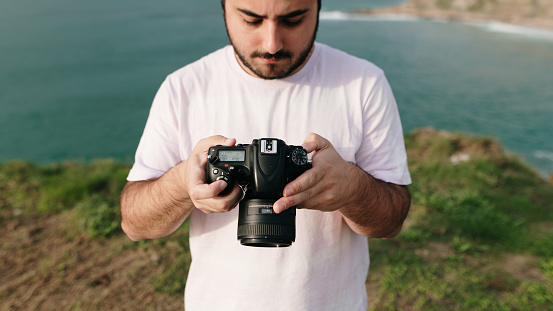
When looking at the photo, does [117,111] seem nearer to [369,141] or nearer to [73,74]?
[73,74]

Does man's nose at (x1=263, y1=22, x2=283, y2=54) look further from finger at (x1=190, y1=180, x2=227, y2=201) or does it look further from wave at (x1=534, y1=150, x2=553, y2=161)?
wave at (x1=534, y1=150, x2=553, y2=161)

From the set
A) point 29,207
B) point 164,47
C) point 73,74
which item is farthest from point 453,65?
point 29,207

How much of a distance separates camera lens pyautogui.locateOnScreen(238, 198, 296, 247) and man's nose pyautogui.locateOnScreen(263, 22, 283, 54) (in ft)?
1.79

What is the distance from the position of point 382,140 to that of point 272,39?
0.56 metres

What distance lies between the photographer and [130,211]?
155 centimetres

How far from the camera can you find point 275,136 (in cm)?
154

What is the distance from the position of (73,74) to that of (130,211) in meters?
27.0

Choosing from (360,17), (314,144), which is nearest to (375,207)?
(314,144)

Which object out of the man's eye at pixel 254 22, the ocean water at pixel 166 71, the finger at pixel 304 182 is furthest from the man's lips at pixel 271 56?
the ocean water at pixel 166 71

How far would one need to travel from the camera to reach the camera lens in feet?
4.11

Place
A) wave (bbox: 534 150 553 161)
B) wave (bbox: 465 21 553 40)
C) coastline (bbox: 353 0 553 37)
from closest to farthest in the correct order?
wave (bbox: 534 150 553 161)
wave (bbox: 465 21 553 40)
coastline (bbox: 353 0 553 37)

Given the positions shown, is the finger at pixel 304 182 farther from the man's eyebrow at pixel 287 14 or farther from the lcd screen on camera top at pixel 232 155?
the man's eyebrow at pixel 287 14

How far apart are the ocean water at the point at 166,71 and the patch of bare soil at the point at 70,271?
7623 millimetres

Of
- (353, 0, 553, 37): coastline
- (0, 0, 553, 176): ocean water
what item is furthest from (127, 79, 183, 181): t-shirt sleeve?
(353, 0, 553, 37): coastline
